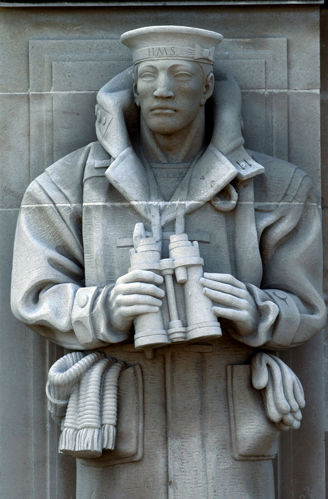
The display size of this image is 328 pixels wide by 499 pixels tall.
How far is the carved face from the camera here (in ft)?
34.2

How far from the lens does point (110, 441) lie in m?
10.3

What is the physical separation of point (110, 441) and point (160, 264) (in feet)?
2.95

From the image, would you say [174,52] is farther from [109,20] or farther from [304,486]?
[304,486]

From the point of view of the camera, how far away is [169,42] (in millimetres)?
10430

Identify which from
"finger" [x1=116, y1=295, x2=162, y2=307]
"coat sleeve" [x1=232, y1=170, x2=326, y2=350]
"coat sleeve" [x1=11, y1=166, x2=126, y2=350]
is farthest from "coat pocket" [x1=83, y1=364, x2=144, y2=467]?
"coat sleeve" [x1=232, y1=170, x2=326, y2=350]

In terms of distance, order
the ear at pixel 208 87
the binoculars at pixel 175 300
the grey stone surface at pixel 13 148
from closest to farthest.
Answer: the binoculars at pixel 175 300
the ear at pixel 208 87
the grey stone surface at pixel 13 148

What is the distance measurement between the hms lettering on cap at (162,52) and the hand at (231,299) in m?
1.10

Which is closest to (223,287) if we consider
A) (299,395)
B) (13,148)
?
(299,395)

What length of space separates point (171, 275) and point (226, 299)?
11.5 inches

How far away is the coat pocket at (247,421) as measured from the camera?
10469mm

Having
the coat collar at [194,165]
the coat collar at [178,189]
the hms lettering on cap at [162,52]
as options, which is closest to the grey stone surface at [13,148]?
the coat collar at [194,165]

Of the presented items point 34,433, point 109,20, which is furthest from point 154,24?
point 34,433

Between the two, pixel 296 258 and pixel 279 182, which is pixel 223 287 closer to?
pixel 296 258

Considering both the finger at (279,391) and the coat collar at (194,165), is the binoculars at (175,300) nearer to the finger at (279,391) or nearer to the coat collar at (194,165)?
the coat collar at (194,165)
